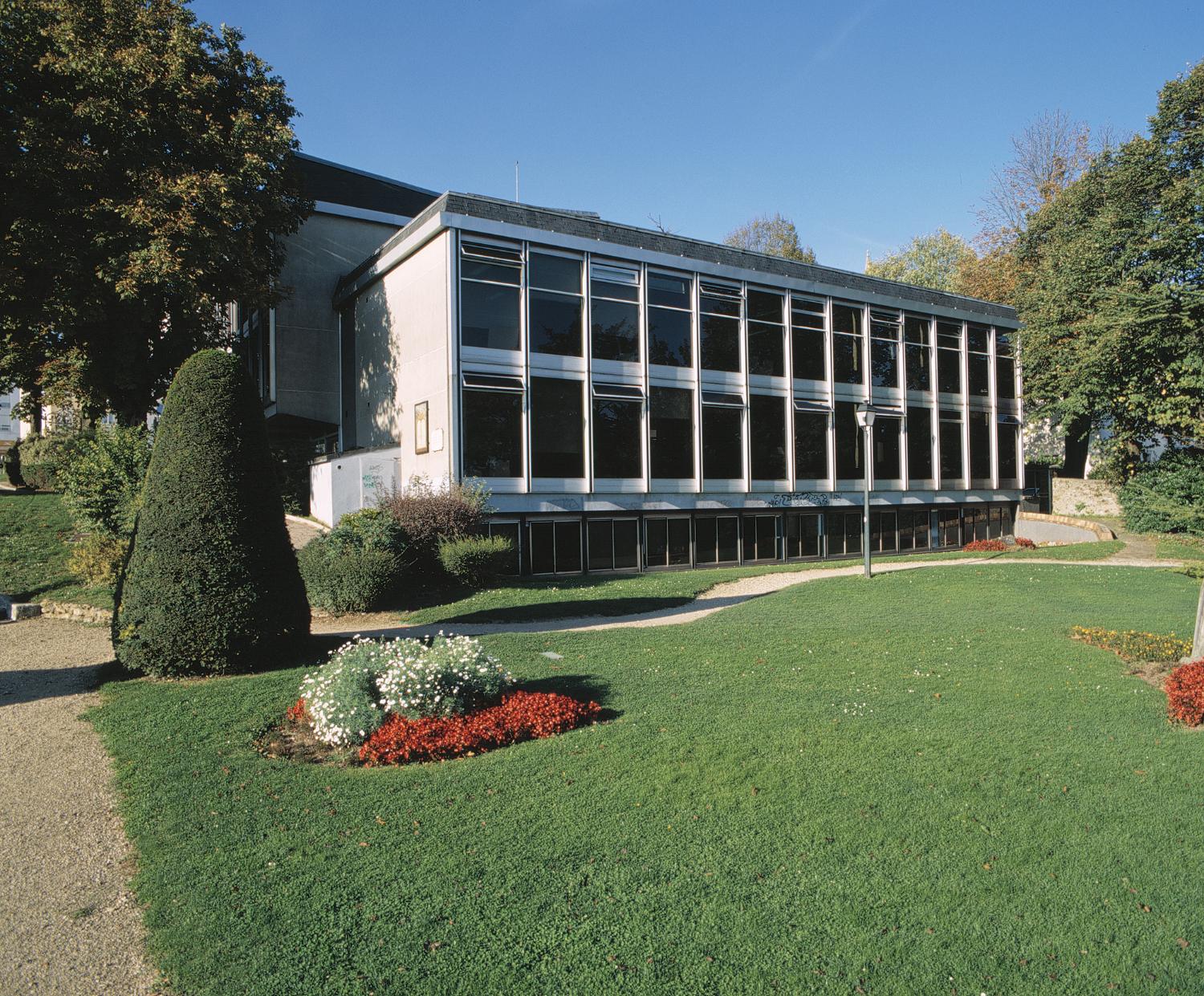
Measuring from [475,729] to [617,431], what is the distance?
56.7 ft

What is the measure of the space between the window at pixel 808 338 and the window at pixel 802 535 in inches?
199

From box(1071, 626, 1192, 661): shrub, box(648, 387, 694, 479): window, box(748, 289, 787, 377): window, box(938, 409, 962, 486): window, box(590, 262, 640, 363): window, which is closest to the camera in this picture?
box(1071, 626, 1192, 661): shrub

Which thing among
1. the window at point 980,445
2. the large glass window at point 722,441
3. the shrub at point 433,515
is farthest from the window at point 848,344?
the shrub at point 433,515

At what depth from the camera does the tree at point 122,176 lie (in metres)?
20.8

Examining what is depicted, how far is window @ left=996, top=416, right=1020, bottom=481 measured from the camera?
35.3 meters

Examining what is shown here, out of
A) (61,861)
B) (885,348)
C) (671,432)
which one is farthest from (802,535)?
(61,861)

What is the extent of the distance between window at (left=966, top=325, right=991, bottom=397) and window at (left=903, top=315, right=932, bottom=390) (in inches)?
104

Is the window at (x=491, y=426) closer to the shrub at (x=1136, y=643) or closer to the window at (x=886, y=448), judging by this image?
the shrub at (x=1136, y=643)

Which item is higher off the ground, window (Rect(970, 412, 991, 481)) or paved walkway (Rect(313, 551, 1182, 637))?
window (Rect(970, 412, 991, 481))

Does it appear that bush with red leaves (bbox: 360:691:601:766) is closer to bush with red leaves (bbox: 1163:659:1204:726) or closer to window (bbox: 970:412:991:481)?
bush with red leaves (bbox: 1163:659:1204:726)

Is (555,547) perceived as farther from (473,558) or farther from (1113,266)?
(1113,266)

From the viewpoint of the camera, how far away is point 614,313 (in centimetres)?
2436

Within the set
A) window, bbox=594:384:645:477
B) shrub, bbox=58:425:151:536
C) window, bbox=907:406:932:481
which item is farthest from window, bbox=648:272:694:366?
shrub, bbox=58:425:151:536

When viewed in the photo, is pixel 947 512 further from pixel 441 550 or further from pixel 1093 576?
pixel 441 550
